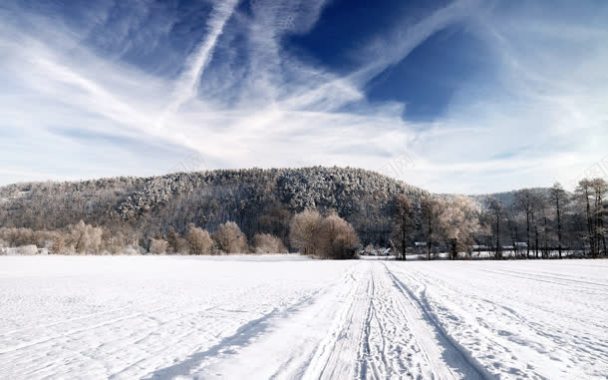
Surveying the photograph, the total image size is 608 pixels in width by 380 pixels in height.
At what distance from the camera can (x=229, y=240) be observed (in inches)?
4953

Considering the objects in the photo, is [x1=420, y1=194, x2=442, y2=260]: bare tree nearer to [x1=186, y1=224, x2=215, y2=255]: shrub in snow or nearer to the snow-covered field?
the snow-covered field

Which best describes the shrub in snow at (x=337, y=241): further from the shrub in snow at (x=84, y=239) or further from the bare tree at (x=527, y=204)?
the shrub in snow at (x=84, y=239)

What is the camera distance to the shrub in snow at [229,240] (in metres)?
126

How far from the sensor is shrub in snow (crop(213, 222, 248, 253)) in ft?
413

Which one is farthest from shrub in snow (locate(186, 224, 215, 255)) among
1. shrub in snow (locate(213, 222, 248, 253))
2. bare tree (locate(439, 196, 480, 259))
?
bare tree (locate(439, 196, 480, 259))

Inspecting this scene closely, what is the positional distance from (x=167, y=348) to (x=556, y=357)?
6831 millimetres

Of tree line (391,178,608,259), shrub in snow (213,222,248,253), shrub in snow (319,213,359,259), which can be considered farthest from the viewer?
shrub in snow (213,222,248,253)

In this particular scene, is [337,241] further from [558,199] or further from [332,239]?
[558,199]

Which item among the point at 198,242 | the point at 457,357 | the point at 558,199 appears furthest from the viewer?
the point at 198,242

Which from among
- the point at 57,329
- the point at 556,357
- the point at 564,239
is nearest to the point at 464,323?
the point at 556,357

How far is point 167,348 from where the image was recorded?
727cm

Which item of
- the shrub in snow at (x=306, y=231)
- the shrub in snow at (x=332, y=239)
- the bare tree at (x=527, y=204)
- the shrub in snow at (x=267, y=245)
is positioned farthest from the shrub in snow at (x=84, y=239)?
the bare tree at (x=527, y=204)

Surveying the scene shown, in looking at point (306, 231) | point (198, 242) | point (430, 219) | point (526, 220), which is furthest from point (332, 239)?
point (198, 242)

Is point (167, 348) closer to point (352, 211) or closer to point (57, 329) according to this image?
point (57, 329)
